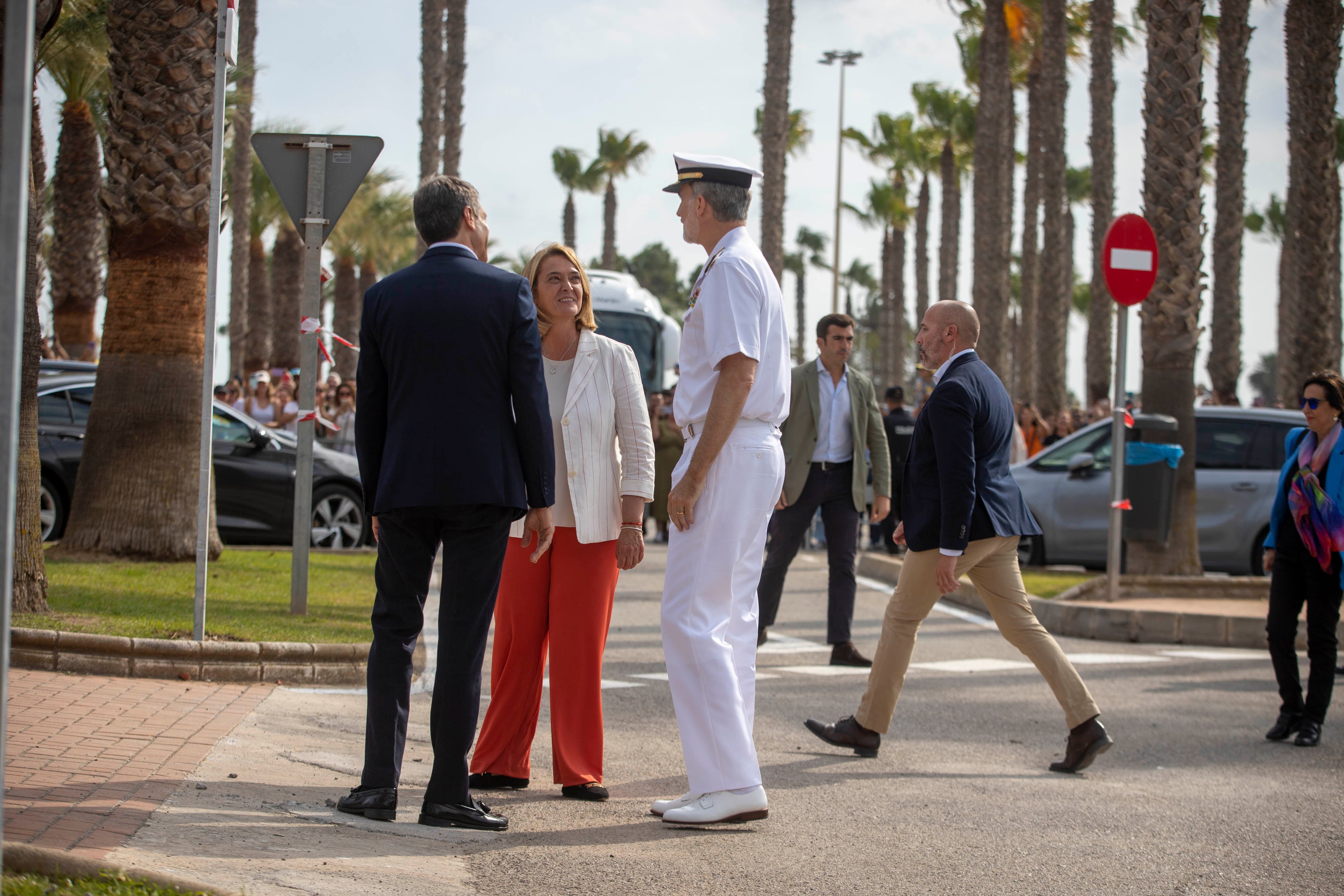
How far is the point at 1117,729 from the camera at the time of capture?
7168mm

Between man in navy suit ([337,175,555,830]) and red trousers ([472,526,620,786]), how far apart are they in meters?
0.61

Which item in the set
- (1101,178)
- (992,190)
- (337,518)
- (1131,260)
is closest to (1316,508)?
(1131,260)

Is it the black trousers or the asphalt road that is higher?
the black trousers

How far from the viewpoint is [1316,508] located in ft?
23.0

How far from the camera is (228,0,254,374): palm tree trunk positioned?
2614 centimetres

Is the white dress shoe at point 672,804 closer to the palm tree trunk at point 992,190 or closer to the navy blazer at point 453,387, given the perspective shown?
the navy blazer at point 453,387

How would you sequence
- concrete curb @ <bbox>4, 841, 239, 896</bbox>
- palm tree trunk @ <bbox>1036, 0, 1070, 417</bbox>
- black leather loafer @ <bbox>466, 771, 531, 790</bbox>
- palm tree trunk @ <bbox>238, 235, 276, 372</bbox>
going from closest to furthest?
concrete curb @ <bbox>4, 841, 239, 896</bbox>
black leather loafer @ <bbox>466, 771, 531, 790</bbox>
palm tree trunk @ <bbox>1036, 0, 1070, 417</bbox>
palm tree trunk @ <bbox>238, 235, 276, 372</bbox>

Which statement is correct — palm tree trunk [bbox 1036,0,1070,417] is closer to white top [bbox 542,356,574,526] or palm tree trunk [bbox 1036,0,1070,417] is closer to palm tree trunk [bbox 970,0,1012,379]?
palm tree trunk [bbox 970,0,1012,379]

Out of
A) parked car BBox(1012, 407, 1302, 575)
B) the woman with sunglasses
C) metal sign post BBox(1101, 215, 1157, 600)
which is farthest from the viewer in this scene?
parked car BBox(1012, 407, 1302, 575)

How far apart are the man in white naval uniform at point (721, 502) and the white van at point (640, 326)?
66.7 ft

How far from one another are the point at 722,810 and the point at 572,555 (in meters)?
1.10

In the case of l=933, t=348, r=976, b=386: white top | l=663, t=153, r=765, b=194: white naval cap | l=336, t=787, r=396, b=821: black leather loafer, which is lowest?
l=336, t=787, r=396, b=821: black leather loafer

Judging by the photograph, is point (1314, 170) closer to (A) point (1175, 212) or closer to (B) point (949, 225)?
(A) point (1175, 212)

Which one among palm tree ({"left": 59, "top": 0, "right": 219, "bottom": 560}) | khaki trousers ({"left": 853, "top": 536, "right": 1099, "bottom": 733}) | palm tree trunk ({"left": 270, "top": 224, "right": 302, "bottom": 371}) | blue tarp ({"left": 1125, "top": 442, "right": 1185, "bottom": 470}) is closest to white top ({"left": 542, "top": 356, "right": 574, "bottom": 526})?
khaki trousers ({"left": 853, "top": 536, "right": 1099, "bottom": 733})
